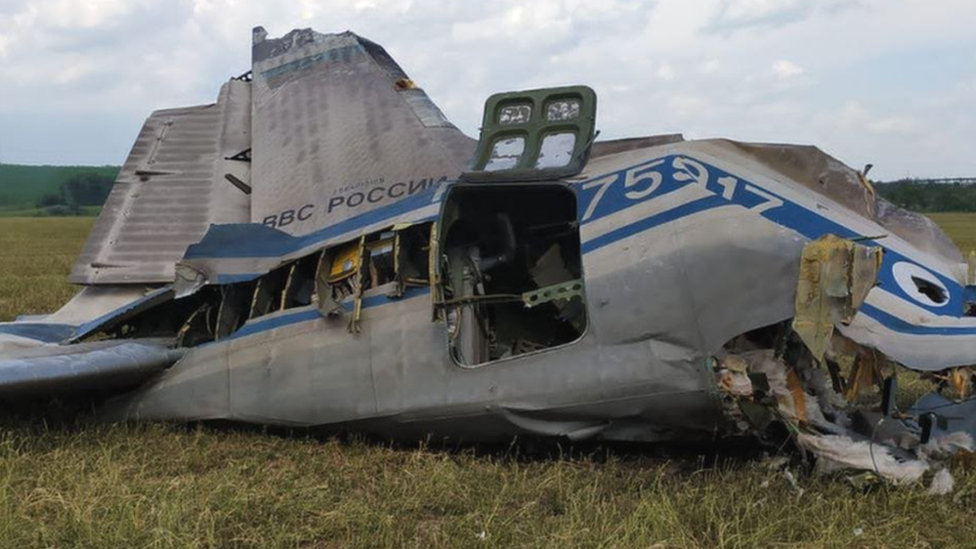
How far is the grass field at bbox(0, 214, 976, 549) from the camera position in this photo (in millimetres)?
3768

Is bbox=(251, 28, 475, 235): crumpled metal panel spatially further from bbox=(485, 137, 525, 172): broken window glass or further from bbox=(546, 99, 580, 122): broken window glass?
bbox=(546, 99, 580, 122): broken window glass

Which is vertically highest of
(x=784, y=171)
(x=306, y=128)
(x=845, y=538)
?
(x=306, y=128)

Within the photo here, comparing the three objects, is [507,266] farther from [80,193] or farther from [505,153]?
[80,193]

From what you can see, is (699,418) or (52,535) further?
(699,418)

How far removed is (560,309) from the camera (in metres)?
5.44

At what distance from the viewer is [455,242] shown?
217 inches

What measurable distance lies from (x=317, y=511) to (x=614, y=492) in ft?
4.42

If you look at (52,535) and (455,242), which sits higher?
(455,242)

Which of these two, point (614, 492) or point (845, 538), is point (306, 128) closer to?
point (614, 492)

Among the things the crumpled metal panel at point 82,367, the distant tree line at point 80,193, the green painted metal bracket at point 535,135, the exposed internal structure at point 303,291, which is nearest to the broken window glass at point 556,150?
Result: the green painted metal bracket at point 535,135

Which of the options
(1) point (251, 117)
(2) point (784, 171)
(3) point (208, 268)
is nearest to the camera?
(2) point (784, 171)

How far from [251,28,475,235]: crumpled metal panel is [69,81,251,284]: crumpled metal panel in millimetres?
538

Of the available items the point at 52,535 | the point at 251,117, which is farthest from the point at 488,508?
the point at 251,117

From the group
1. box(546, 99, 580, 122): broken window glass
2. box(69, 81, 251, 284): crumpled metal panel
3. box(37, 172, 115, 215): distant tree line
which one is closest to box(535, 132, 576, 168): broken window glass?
box(546, 99, 580, 122): broken window glass
